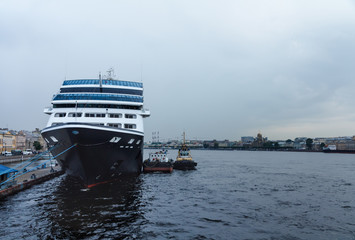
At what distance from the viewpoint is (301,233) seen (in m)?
17.4

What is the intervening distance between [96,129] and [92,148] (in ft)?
6.33

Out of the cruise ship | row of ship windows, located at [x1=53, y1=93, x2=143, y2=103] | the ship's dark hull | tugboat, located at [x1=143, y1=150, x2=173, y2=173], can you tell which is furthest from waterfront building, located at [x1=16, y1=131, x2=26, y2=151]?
the ship's dark hull

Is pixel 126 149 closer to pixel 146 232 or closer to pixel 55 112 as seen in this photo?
pixel 55 112

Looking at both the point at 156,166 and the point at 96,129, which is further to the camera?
the point at 156,166

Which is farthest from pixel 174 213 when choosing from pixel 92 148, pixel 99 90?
pixel 99 90

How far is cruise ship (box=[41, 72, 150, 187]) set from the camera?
2588 cm

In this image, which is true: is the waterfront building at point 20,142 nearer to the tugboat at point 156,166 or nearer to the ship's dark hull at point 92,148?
the tugboat at point 156,166

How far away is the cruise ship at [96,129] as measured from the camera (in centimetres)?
2588

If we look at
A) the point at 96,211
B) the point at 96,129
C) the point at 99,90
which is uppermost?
the point at 99,90

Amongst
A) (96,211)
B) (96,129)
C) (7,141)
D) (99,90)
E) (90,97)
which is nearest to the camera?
(96,211)

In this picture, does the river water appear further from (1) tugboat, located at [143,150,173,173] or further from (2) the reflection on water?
(1) tugboat, located at [143,150,173,173]

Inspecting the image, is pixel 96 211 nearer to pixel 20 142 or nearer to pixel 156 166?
pixel 156 166

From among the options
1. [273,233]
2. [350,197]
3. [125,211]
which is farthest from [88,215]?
[350,197]

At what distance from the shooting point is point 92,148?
2608 centimetres
